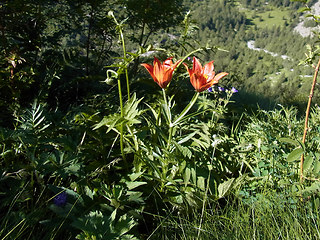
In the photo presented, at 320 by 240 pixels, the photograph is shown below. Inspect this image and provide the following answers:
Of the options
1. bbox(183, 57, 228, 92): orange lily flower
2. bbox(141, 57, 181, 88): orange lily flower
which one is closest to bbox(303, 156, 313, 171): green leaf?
bbox(183, 57, 228, 92): orange lily flower

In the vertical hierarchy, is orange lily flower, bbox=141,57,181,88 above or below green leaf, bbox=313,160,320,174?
above

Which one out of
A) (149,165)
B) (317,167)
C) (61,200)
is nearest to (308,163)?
(317,167)

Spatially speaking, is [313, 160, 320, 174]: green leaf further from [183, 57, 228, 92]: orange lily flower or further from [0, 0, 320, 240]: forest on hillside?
[183, 57, 228, 92]: orange lily flower

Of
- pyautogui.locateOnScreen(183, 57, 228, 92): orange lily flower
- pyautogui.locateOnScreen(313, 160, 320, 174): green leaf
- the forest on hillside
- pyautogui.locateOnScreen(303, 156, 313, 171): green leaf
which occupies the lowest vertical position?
the forest on hillside

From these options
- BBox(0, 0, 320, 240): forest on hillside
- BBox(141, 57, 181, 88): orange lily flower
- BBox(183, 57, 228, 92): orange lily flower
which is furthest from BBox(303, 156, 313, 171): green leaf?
BBox(141, 57, 181, 88): orange lily flower

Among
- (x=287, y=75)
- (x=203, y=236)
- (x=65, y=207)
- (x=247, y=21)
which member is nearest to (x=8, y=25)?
(x=65, y=207)

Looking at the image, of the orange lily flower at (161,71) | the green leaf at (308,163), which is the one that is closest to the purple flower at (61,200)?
the orange lily flower at (161,71)

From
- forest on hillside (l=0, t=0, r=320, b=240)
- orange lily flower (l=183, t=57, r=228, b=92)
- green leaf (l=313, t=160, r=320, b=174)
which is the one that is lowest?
forest on hillside (l=0, t=0, r=320, b=240)

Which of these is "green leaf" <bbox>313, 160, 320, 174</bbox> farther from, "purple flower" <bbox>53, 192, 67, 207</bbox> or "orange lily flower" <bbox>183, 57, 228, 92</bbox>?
"purple flower" <bbox>53, 192, 67, 207</bbox>

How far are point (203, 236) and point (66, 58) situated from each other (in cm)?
219

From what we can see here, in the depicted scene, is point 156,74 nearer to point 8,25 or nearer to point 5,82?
point 5,82

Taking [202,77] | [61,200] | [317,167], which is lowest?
[61,200]

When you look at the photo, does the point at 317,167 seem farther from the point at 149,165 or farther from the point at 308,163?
the point at 149,165

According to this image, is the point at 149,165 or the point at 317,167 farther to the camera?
the point at 149,165
